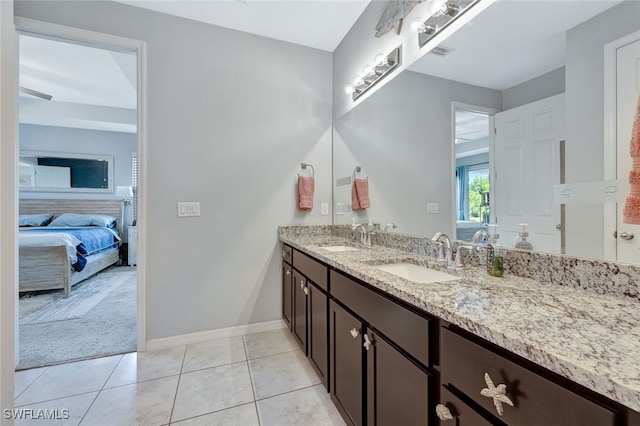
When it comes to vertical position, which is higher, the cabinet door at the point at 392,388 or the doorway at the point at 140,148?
the doorway at the point at 140,148

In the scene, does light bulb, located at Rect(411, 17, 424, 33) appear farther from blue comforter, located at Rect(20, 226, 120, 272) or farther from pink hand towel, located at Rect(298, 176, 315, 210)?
blue comforter, located at Rect(20, 226, 120, 272)

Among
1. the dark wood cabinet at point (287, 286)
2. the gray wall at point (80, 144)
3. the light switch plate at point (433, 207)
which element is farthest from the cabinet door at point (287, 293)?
the gray wall at point (80, 144)

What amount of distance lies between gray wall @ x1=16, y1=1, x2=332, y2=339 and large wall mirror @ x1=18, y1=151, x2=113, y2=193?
4.18m

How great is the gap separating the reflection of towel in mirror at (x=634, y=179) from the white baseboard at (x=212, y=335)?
7.91ft

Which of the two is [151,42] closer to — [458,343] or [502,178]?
[502,178]

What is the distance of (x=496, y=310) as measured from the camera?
74cm

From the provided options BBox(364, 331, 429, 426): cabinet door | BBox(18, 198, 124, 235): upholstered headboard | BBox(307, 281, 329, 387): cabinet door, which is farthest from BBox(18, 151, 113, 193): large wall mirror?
BBox(364, 331, 429, 426): cabinet door

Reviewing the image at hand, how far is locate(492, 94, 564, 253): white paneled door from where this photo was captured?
1.01 meters

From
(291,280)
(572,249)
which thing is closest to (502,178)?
(572,249)

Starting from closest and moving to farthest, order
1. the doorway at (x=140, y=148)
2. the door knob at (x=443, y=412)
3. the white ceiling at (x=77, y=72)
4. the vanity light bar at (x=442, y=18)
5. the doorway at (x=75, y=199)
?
the door knob at (x=443, y=412)
the vanity light bar at (x=442, y=18)
the doorway at (x=140, y=148)
the doorway at (x=75, y=199)
the white ceiling at (x=77, y=72)

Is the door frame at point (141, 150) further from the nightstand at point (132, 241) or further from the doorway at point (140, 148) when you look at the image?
the nightstand at point (132, 241)

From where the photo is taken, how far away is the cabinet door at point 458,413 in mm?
669

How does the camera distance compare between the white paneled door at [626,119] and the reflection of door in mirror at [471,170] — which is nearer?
the white paneled door at [626,119]

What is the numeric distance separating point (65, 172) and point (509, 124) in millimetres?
6868
